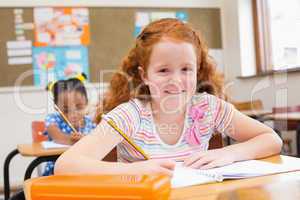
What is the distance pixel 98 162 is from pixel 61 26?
3.13 metres

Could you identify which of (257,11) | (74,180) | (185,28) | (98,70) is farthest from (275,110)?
(74,180)

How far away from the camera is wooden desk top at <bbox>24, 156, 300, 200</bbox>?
0.60 meters

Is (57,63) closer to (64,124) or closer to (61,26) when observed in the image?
(61,26)

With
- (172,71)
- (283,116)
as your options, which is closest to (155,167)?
(172,71)

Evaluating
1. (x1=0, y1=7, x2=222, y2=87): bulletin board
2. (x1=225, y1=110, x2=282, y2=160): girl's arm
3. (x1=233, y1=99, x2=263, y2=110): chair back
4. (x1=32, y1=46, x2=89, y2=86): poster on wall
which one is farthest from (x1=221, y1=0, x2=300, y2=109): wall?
(x1=225, y1=110, x2=282, y2=160): girl's arm

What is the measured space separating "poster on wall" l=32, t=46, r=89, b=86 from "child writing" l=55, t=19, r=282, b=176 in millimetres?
2533

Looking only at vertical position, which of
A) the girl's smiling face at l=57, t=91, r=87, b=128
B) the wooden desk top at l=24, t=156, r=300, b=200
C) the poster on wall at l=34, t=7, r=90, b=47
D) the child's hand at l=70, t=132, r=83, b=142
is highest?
the poster on wall at l=34, t=7, r=90, b=47

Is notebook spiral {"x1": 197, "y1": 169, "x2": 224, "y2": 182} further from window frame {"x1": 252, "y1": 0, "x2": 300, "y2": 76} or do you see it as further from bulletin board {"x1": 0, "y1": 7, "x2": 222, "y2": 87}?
window frame {"x1": 252, "y1": 0, "x2": 300, "y2": 76}

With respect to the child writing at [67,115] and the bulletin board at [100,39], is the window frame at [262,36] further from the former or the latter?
the child writing at [67,115]

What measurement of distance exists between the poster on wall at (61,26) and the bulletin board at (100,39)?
55 millimetres

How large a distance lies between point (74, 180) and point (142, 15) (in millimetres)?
3646

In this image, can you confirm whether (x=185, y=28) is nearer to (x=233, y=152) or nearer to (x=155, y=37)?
(x=155, y=37)

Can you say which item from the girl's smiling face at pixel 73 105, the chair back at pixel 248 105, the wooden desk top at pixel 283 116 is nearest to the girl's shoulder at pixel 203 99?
the girl's smiling face at pixel 73 105

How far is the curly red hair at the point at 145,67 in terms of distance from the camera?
1.18m
